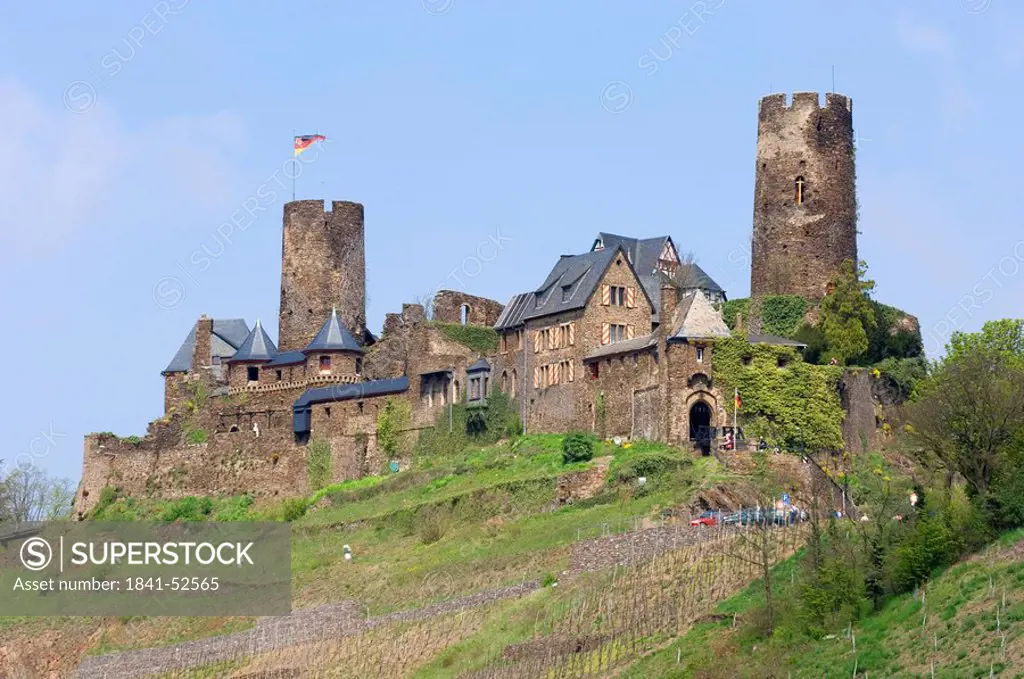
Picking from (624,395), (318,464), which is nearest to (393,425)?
(318,464)

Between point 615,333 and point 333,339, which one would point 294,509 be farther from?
point 615,333

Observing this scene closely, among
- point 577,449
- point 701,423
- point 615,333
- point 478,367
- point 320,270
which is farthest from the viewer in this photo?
point 320,270

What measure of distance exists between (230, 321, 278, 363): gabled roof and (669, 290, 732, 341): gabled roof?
24.8 metres

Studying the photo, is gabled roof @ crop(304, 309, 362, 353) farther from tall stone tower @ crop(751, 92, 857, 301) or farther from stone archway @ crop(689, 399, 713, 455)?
stone archway @ crop(689, 399, 713, 455)

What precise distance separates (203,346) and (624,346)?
84.3ft

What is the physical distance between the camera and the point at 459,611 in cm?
7475

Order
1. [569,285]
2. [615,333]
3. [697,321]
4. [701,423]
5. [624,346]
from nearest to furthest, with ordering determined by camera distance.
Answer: [701,423], [697,321], [624,346], [615,333], [569,285]

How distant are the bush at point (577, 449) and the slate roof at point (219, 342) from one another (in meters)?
25.4

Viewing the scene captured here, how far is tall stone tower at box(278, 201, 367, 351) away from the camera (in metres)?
110

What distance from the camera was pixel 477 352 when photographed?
99.6 metres

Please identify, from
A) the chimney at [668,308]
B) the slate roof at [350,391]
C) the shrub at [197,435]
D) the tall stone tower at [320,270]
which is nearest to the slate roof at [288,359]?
the slate roof at [350,391]

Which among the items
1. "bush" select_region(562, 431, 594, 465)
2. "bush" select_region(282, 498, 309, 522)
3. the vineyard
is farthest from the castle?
the vineyard

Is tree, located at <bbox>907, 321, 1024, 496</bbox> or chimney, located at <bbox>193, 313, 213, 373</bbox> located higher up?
chimney, located at <bbox>193, 313, 213, 373</bbox>

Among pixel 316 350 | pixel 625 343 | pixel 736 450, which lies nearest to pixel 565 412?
pixel 625 343
